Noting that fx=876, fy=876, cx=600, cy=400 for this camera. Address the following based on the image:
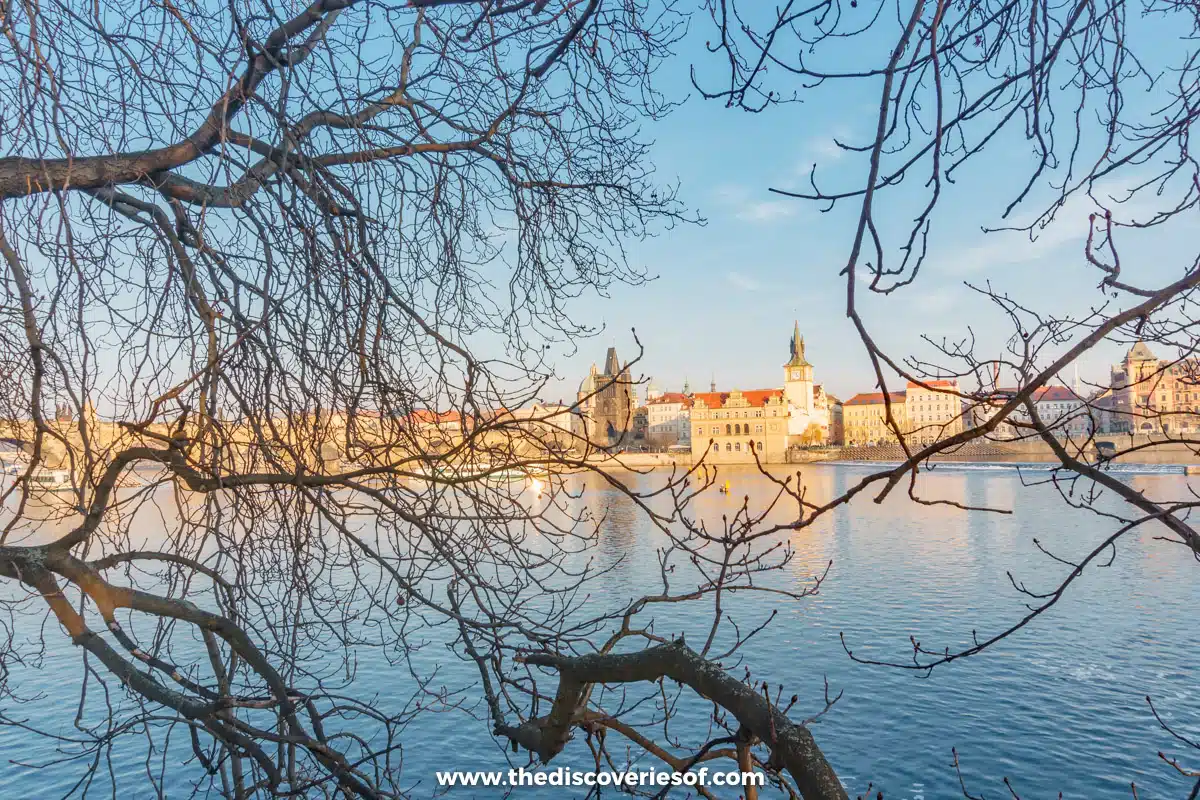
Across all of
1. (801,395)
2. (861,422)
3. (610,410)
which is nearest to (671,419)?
(801,395)

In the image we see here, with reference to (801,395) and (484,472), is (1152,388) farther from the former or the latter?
(801,395)

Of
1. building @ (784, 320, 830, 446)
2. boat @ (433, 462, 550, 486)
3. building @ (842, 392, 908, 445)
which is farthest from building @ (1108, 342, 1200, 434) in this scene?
building @ (842, 392, 908, 445)

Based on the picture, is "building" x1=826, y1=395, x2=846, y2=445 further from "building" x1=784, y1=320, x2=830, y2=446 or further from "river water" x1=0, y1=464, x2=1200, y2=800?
"river water" x1=0, y1=464, x2=1200, y2=800

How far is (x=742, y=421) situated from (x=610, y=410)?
220ft

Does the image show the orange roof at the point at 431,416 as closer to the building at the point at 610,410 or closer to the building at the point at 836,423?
the building at the point at 610,410

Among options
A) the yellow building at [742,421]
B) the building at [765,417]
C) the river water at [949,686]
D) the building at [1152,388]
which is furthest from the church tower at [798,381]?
the building at [1152,388]

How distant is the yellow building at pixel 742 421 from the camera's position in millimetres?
67250

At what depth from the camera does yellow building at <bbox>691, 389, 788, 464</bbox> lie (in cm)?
6725

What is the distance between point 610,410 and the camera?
2.81 m

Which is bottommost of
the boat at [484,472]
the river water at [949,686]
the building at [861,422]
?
the river water at [949,686]

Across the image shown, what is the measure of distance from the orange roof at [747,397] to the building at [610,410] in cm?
6792

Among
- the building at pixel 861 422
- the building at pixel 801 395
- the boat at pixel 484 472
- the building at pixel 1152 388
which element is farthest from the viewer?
the building at pixel 861 422

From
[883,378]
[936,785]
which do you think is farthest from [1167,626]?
[883,378]

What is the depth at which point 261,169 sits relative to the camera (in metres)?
2.17
